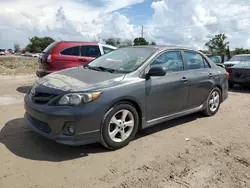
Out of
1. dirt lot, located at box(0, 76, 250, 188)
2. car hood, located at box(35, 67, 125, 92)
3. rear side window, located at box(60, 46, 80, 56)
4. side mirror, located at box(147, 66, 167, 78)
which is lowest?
dirt lot, located at box(0, 76, 250, 188)

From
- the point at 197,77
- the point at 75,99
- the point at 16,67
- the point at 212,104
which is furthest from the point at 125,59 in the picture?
the point at 16,67

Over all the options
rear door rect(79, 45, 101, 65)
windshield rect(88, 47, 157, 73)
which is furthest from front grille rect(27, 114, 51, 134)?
rear door rect(79, 45, 101, 65)

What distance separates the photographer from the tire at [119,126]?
3.51 m

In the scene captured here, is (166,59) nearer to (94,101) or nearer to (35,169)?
(94,101)

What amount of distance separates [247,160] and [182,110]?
1513 mm

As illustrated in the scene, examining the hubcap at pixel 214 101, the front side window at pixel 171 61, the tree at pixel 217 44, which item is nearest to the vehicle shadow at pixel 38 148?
the front side window at pixel 171 61

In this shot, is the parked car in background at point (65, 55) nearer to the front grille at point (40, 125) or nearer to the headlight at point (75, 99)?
the front grille at point (40, 125)

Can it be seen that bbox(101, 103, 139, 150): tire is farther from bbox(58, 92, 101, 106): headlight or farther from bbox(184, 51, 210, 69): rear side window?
bbox(184, 51, 210, 69): rear side window

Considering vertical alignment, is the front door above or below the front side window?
below

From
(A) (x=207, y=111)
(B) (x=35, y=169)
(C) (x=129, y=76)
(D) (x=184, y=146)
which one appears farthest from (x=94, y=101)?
(A) (x=207, y=111)

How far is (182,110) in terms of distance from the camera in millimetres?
4770

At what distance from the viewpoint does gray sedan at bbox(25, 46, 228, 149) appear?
3.33 m

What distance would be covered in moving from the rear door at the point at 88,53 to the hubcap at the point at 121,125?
14.2ft

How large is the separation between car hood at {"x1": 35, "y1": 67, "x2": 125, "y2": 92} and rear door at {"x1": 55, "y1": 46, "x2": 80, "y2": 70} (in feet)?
10.7
